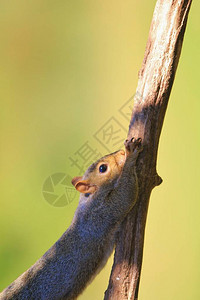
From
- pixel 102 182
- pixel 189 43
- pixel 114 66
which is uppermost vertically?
pixel 114 66

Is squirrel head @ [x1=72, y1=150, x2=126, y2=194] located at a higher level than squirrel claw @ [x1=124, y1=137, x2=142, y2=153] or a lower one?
higher

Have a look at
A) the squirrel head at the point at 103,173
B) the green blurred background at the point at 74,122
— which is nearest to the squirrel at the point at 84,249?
the squirrel head at the point at 103,173

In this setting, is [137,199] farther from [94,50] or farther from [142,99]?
[94,50]

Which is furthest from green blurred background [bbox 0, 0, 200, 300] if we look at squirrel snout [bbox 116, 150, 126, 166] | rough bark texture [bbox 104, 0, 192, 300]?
rough bark texture [bbox 104, 0, 192, 300]

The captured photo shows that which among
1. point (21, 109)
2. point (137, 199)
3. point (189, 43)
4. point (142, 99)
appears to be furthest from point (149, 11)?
point (137, 199)

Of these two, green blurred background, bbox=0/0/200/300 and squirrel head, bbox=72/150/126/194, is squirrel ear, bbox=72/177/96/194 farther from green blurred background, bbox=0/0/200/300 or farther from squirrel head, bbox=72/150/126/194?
green blurred background, bbox=0/0/200/300

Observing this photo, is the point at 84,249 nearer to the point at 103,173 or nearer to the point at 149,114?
the point at 103,173

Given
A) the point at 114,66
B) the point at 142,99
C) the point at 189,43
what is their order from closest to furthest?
the point at 142,99 < the point at 189,43 < the point at 114,66
